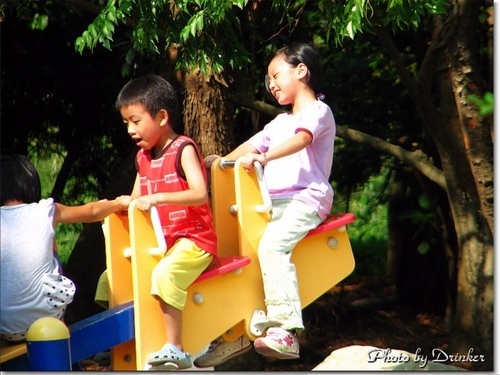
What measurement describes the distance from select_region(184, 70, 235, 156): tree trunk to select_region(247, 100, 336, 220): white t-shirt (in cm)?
127

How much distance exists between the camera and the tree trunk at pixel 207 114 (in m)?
6.02

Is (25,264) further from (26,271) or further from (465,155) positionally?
(465,155)

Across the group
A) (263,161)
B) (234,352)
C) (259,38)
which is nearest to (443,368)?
(234,352)

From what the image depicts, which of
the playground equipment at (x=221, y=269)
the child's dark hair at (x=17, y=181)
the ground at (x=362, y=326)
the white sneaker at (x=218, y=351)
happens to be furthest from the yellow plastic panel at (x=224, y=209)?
the ground at (x=362, y=326)

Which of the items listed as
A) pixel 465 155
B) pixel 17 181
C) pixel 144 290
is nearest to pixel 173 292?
pixel 144 290

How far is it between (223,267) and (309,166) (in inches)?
26.6

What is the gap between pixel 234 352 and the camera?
4703 mm

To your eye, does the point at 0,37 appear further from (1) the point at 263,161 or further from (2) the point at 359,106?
(1) the point at 263,161

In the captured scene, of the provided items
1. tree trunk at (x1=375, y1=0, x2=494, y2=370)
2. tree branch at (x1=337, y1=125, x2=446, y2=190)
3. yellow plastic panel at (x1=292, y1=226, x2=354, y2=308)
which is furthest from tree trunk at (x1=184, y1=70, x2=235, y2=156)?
yellow plastic panel at (x1=292, y1=226, x2=354, y2=308)

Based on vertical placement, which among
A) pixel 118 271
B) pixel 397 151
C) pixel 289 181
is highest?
pixel 397 151

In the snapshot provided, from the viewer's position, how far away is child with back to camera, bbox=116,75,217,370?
414cm

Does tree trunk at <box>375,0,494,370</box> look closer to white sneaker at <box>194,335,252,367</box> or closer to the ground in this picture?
the ground

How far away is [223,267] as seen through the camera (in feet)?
14.1

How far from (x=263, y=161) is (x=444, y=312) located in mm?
3743
